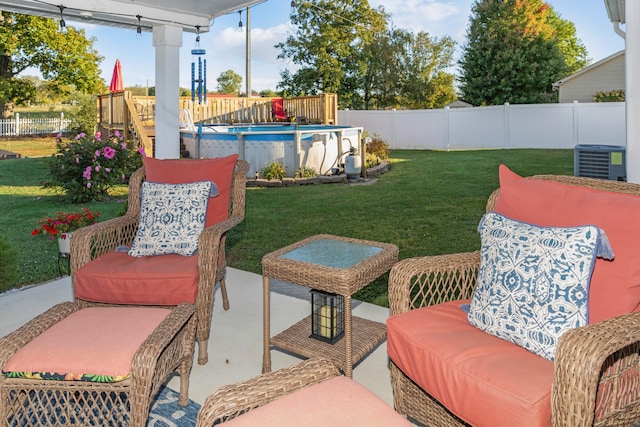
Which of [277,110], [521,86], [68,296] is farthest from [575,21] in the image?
[68,296]

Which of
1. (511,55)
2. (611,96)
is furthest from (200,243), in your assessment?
(511,55)

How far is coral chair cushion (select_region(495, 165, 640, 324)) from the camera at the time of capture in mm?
1776

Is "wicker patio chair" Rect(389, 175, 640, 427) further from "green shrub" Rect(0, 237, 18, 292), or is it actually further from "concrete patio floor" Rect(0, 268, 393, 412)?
"green shrub" Rect(0, 237, 18, 292)

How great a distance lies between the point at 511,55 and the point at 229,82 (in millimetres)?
19469

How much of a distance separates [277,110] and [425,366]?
14.5 m

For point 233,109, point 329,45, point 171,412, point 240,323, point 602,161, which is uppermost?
point 329,45

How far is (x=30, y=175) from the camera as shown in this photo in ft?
34.5

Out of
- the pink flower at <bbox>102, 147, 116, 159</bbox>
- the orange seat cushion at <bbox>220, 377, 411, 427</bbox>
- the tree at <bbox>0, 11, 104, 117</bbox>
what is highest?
the tree at <bbox>0, 11, 104, 117</bbox>

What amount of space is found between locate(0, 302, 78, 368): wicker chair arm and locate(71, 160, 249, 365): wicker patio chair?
460 mm

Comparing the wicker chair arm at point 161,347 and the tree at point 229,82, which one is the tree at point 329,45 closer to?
the tree at point 229,82

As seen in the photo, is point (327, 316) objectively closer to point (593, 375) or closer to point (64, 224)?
point (593, 375)

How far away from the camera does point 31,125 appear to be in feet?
62.1

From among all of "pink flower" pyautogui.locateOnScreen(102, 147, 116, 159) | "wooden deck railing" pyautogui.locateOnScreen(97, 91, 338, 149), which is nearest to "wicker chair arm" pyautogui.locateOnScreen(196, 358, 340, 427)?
"pink flower" pyautogui.locateOnScreen(102, 147, 116, 159)

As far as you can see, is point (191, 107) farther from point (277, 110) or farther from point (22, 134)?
point (22, 134)
